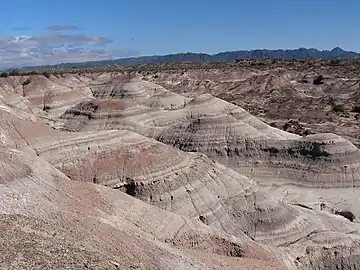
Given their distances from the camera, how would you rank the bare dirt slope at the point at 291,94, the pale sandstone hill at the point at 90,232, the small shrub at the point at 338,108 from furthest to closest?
1. the small shrub at the point at 338,108
2. the bare dirt slope at the point at 291,94
3. the pale sandstone hill at the point at 90,232

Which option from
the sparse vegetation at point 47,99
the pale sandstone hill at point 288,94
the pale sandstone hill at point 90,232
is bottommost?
the pale sandstone hill at point 288,94

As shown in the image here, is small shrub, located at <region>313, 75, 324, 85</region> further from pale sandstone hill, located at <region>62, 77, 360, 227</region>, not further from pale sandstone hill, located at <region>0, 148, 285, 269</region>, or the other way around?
pale sandstone hill, located at <region>0, 148, 285, 269</region>

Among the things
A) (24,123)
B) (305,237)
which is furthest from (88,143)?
(305,237)

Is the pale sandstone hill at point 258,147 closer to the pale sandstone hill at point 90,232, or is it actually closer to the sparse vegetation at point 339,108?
the pale sandstone hill at point 90,232

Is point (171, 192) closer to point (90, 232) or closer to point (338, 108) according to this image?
point (90, 232)

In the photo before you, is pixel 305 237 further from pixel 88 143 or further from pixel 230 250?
pixel 88 143

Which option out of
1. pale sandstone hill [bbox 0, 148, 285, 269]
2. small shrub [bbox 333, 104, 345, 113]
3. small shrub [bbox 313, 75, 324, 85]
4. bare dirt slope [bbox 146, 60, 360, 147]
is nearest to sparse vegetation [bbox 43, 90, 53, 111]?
bare dirt slope [bbox 146, 60, 360, 147]

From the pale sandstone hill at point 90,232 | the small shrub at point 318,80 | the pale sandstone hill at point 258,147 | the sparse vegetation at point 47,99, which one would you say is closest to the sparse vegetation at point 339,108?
the small shrub at point 318,80

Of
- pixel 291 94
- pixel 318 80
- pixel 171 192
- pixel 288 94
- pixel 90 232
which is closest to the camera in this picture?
pixel 90 232

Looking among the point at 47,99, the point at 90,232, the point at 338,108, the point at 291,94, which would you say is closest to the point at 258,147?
the point at 90,232
